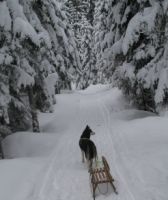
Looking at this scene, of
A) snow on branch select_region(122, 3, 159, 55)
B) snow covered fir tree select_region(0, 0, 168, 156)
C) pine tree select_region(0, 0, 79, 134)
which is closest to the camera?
pine tree select_region(0, 0, 79, 134)

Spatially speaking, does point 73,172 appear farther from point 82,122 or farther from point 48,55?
point 82,122

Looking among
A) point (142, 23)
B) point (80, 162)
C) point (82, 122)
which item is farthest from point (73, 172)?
point (82, 122)

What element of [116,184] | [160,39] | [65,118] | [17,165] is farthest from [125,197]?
[65,118]

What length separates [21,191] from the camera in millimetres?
9305

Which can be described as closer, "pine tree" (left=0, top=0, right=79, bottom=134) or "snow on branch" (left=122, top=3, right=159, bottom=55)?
"pine tree" (left=0, top=0, right=79, bottom=134)

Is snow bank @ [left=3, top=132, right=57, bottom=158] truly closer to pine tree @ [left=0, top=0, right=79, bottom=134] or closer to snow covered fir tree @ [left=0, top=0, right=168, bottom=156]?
snow covered fir tree @ [left=0, top=0, right=168, bottom=156]

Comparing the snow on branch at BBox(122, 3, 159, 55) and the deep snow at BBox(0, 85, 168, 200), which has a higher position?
the snow on branch at BBox(122, 3, 159, 55)

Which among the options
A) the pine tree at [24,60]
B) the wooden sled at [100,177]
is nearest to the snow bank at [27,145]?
the pine tree at [24,60]

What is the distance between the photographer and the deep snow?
893 cm

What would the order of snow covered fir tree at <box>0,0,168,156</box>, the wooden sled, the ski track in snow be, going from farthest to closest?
snow covered fir tree at <box>0,0,168,156</box>, the ski track in snow, the wooden sled

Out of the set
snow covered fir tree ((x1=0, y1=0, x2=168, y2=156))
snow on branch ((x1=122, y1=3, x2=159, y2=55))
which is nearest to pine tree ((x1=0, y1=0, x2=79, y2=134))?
snow covered fir tree ((x1=0, y1=0, x2=168, y2=156))

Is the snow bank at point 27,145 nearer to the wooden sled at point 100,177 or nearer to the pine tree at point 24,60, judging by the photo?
the pine tree at point 24,60

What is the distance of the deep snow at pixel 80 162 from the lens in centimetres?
893

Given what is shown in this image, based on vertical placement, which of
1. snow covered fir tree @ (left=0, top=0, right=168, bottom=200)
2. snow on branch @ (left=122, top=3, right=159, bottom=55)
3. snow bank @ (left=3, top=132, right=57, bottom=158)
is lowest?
snow bank @ (left=3, top=132, right=57, bottom=158)
